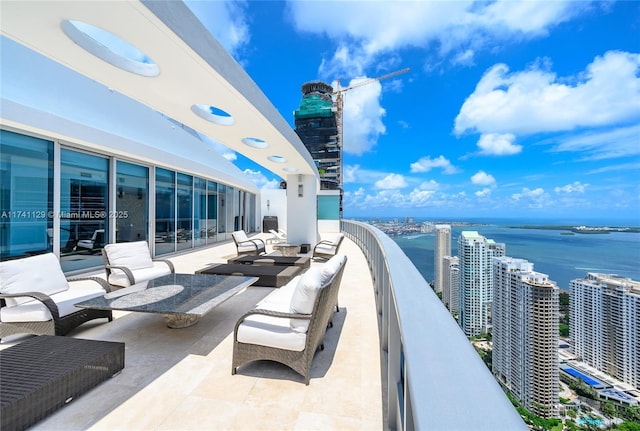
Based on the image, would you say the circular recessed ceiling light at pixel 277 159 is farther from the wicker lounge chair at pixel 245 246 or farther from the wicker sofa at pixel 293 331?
the wicker sofa at pixel 293 331

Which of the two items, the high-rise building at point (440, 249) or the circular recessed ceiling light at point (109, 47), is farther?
the high-rise building at point (440, 249)

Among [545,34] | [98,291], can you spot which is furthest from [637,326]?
[545,34]

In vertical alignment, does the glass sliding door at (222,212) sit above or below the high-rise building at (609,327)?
above

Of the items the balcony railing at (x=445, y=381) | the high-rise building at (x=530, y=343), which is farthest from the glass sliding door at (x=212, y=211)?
the balcony railing at (x=445, y=381)

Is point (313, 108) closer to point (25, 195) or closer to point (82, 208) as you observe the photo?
point (82, 208)

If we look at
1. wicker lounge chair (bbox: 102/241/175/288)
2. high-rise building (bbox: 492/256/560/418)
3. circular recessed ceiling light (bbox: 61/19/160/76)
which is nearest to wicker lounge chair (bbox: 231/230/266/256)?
wicker lounge chair (bbox: 102/241/175/288)

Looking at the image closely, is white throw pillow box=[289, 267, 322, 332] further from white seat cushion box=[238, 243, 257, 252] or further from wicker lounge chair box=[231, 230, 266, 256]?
white seat cushion box=[238, 243, 257, 252]
